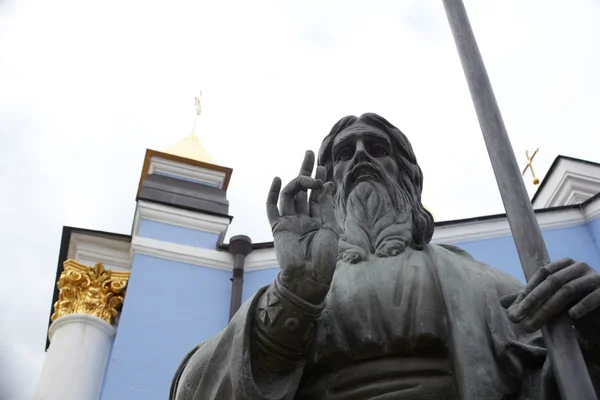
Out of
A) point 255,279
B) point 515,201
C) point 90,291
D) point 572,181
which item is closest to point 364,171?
point 515,201

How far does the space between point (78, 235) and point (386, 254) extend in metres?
7.35

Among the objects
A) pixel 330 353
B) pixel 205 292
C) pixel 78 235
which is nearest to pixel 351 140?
pixel 330 353

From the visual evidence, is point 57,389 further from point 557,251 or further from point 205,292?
point 557,251

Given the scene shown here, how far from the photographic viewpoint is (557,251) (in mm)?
9617

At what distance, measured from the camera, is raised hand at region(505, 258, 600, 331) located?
2062 millimetres

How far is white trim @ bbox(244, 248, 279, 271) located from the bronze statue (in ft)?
22.4

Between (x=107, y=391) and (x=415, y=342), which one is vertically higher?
(x=107, y=391)

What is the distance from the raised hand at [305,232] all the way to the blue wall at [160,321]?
19.0 ft

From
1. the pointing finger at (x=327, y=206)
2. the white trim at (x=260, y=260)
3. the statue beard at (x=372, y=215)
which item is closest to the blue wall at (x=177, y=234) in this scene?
the white trim at (x=260, y=260)

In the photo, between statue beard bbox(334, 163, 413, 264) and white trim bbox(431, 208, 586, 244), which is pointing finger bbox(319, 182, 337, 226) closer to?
statue beard bbox(334, 163, 413, 264)

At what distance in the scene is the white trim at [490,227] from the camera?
976 cm

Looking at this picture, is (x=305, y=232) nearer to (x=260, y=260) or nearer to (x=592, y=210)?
(x=260, y=260)

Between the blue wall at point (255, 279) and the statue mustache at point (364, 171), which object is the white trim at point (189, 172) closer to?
the blue wall at point (255, 279)

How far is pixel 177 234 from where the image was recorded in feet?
32.7
